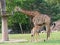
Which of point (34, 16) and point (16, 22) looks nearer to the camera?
point (34, 16)

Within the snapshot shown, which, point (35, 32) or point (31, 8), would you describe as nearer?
point (35, 32)

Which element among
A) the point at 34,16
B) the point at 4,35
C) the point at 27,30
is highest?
the point at 34,16

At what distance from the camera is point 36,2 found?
40.5m

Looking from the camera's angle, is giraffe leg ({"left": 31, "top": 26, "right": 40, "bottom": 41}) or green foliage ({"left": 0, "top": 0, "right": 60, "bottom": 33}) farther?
green foliage ({"left": 0, "top": 0, "right": 60, "bottom": 33})

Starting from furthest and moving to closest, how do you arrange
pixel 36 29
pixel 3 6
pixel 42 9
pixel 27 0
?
pixel 42 9
pixel 27 0
pixel 3 6
pixel 36 29

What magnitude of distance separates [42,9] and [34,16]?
26.8 metres

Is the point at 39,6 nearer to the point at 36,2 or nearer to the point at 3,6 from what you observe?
the point at 36,2

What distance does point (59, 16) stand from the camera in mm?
39062

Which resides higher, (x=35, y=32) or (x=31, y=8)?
(x=31, y=8)

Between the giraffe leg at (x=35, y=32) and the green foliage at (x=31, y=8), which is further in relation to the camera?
the green foliage at (x=31, y=8)

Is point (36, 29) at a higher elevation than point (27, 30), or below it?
higher

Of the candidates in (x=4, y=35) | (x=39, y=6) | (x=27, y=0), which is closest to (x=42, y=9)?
(x=39, y=6)

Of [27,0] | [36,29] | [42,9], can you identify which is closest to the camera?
[36,29]

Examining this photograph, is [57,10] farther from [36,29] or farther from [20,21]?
[36,29]
